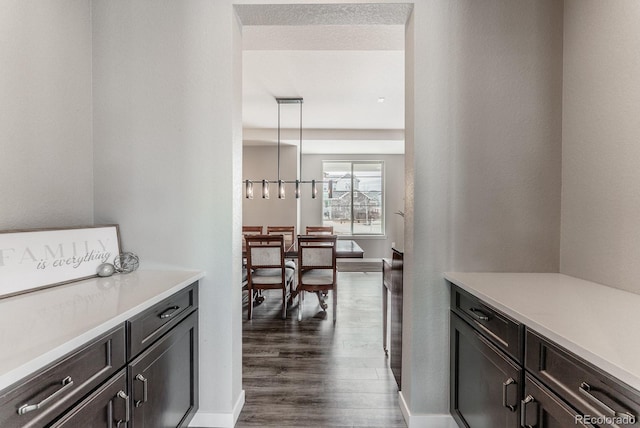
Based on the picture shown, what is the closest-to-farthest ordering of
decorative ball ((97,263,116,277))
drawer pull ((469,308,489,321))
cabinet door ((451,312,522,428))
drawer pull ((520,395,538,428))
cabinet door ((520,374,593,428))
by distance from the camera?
cabinet door ((520,374,593,428)) < drawer pull ((520,395,538,428)) < cabinet door ((451,312,522,428)) < drawer pull ((469,308,489,321)) < decorative ball ((97,263,116,277))

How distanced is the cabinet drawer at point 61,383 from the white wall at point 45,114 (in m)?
0.84

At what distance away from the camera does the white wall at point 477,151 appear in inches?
73.3

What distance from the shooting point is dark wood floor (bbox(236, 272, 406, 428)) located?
197cm

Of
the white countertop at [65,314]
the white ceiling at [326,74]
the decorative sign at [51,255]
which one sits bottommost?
the white countertop at [65,314]

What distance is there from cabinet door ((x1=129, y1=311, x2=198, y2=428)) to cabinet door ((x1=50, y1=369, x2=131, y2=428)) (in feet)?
0.22

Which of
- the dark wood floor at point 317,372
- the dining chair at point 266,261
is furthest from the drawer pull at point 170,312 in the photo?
the dining chair at point 266,261

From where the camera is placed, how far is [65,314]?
1.10 metres

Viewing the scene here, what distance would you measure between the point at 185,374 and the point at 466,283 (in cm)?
155

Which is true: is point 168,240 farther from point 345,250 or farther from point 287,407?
point 345,250

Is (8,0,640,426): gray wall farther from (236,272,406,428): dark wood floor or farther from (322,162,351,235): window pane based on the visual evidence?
(322,162,351,235): window pane

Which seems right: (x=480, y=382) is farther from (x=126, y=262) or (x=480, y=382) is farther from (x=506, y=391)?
(x=126, y=262)

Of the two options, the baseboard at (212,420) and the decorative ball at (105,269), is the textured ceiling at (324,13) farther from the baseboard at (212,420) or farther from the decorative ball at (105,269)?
the baseboard at (212,420)

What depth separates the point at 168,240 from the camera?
6.23 feet

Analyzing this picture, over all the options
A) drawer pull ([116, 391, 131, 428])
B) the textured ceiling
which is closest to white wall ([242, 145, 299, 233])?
the textured ceiling
